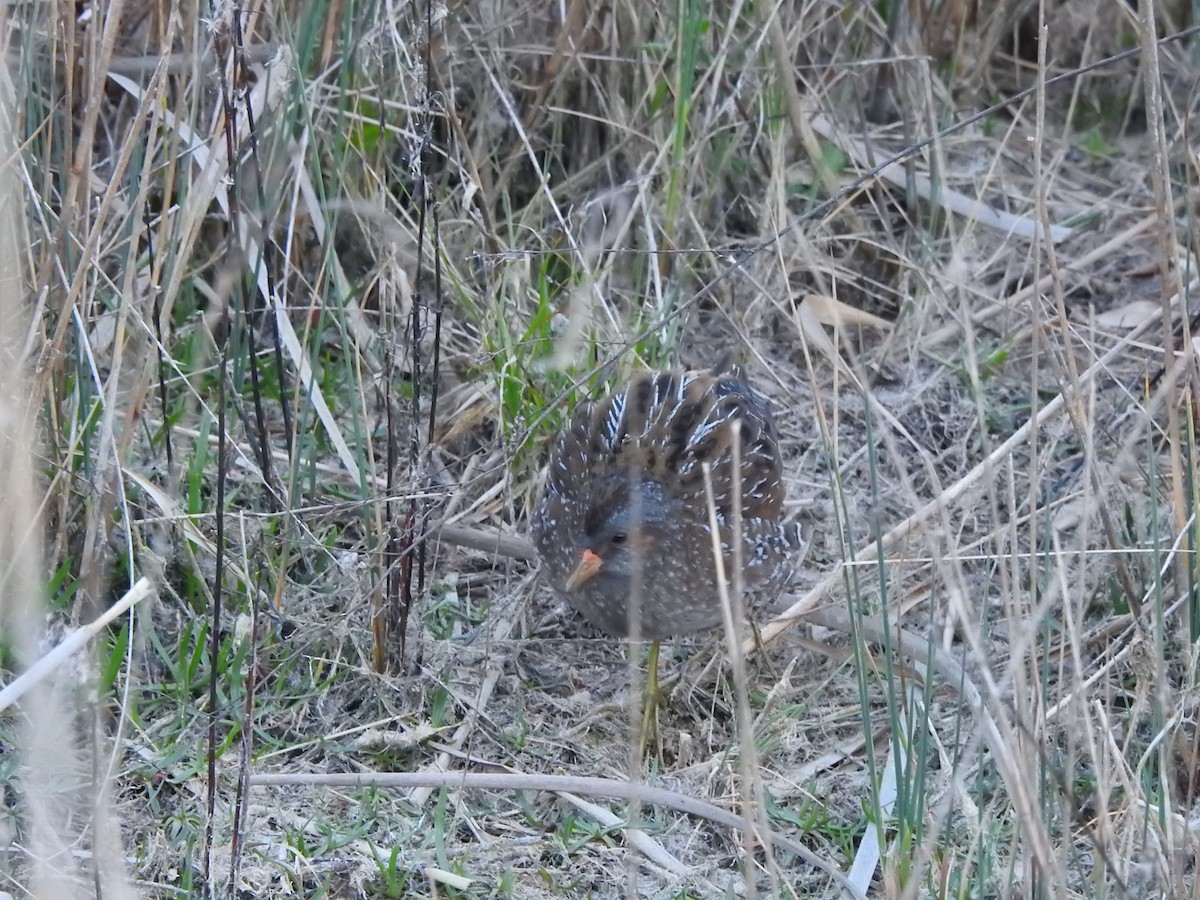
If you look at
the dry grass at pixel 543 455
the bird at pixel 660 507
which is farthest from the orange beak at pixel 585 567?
the dry grass at pixel 543 455

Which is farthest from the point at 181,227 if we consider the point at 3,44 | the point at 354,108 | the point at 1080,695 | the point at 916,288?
the point at 916,288

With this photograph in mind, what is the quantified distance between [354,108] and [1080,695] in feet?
9.31

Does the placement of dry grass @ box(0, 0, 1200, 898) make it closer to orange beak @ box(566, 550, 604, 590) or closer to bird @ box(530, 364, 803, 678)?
bird @ box(530, 364, 803, 678)

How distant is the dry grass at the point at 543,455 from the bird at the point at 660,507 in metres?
0.20

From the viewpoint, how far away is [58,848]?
266 centimetres

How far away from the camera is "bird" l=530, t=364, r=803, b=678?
11.8ft

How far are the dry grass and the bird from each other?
0.20 m

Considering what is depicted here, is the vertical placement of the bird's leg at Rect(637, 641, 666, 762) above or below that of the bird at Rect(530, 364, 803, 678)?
below

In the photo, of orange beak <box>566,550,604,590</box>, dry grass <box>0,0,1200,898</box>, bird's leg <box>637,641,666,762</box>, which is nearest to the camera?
dry grass <box>0,0,1200,898</box>

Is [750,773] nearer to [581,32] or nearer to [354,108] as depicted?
[354,108]

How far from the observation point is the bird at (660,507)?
361cm

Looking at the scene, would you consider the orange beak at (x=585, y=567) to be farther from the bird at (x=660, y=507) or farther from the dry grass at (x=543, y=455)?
the dry grass at (x=543, y=455)

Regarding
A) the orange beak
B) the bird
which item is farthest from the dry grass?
the orange beak

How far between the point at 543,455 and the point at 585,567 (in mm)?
839
